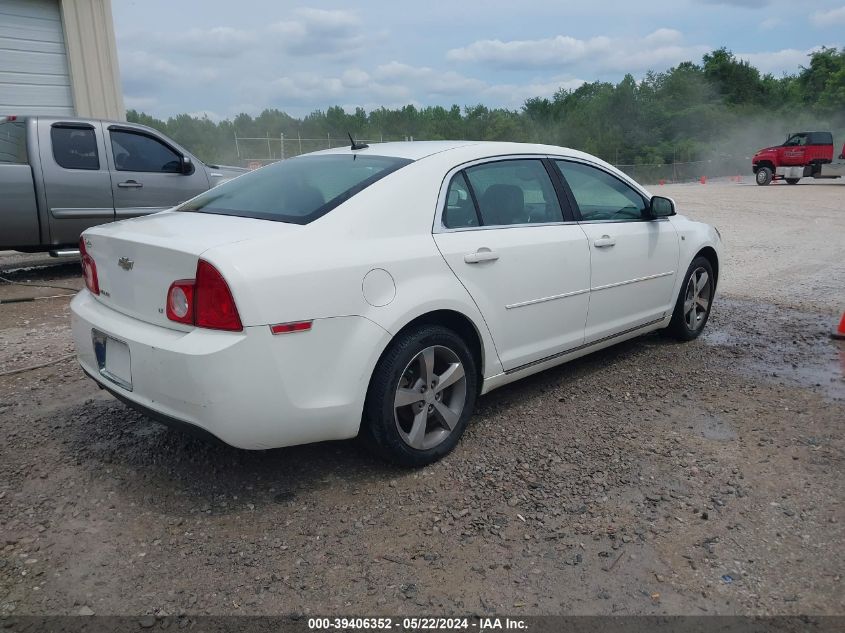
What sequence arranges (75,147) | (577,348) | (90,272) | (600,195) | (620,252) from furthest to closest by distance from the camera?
(75,147) < (600,195) < (620,252) < (577,348) < (90,272)

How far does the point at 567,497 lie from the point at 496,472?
0.39m

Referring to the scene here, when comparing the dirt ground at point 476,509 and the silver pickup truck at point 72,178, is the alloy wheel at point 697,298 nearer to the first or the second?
the dirt ground at point 476,509

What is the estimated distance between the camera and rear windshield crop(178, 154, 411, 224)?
326cm

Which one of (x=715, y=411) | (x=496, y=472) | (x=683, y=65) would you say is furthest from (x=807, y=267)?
(x=683, y=65)

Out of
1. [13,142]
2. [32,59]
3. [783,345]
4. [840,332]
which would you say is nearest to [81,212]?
[13,142]

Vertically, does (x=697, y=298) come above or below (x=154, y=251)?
below

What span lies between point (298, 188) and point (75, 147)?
5.72 metres

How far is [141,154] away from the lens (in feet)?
27.9

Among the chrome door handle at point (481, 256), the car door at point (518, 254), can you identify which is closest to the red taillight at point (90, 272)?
the car door at point (518, 254)

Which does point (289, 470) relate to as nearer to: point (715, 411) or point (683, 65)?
point (715, 411)

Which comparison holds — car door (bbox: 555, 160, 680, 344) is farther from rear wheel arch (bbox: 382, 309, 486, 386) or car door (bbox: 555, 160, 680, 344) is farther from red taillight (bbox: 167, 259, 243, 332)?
red taillight (bbox: 167, 259, 243, 332)

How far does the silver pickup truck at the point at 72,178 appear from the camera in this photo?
24.8 feet

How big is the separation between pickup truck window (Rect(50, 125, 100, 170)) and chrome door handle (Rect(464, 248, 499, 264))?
624cm

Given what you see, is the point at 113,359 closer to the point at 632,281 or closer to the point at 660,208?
the point at 632,281
